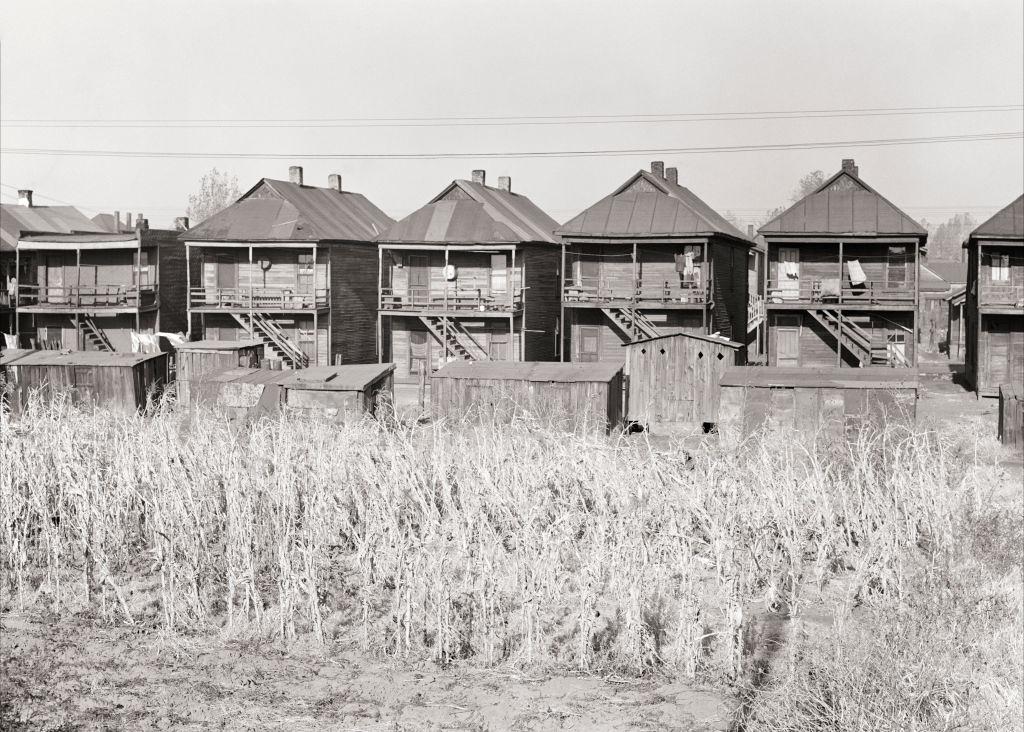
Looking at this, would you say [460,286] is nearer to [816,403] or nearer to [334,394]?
[334,394]

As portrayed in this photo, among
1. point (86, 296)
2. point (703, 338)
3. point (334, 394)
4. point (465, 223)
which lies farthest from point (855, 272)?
point (86, 296)

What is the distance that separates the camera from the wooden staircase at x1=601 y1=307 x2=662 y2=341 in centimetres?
4003

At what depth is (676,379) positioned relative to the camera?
33.2 metres

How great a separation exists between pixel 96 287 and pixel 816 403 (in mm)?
30547

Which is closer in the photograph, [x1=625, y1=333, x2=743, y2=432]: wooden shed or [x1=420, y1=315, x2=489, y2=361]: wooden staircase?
[x1=625, y1=333, x2=743, y2=432]: wooden shed

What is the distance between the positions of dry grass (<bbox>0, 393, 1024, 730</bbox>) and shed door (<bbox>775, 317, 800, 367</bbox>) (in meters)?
17.3

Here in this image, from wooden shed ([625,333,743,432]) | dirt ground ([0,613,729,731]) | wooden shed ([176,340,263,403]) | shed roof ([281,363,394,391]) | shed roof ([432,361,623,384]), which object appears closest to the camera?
dirt ground ([0,613,729,731])

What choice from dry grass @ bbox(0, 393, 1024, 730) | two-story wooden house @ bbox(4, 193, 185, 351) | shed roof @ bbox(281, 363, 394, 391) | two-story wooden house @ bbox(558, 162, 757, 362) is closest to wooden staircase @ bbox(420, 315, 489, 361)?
two-story wooden house @ bbox(558, 162, 757, 362)

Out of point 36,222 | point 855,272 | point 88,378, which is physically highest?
point 36,222

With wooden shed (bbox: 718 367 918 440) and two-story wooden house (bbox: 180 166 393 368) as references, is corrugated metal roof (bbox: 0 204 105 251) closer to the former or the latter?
two-story wooden house (bbox: 180 166 393 368)

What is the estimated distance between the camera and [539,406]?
100ft

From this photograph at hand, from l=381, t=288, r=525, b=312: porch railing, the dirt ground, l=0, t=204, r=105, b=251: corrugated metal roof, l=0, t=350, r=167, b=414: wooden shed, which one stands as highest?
l=0, t=204, r=105, b=251: corrugated metal roof

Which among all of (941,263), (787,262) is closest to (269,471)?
(787,262)

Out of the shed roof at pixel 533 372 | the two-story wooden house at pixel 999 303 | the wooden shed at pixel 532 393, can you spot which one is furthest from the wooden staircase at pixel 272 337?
the two-story wooden house at pixel 999 303
